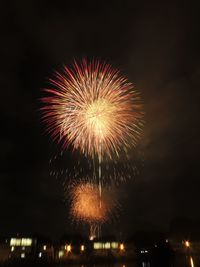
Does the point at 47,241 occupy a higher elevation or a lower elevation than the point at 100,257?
higher

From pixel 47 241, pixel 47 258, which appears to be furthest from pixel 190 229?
pixel 47 258

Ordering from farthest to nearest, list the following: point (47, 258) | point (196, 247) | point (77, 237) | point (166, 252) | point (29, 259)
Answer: point (77, 237) < point (196, 247) < point (47, 258) < point (29, 259) < point (166, 252)

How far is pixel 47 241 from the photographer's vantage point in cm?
11150

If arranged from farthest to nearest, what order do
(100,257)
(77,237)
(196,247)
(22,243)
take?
(77,237)
(196,247)
(100,257)
(22,243)

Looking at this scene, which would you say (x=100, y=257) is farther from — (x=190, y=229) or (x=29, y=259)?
(x=190, y=229)

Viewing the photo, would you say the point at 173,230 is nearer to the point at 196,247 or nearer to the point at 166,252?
the point at 196,247

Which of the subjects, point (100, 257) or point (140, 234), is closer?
point (100, 257)

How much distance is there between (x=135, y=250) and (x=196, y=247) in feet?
67.6

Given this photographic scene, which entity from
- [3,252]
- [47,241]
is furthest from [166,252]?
[47,241]

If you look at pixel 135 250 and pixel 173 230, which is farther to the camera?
pixel 173 230

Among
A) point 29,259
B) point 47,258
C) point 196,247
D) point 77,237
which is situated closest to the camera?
point 29,259

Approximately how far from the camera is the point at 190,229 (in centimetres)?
12319

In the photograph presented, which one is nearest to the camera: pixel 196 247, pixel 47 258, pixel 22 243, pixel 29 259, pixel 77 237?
pixel 29 259

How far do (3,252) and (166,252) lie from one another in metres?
39.5
